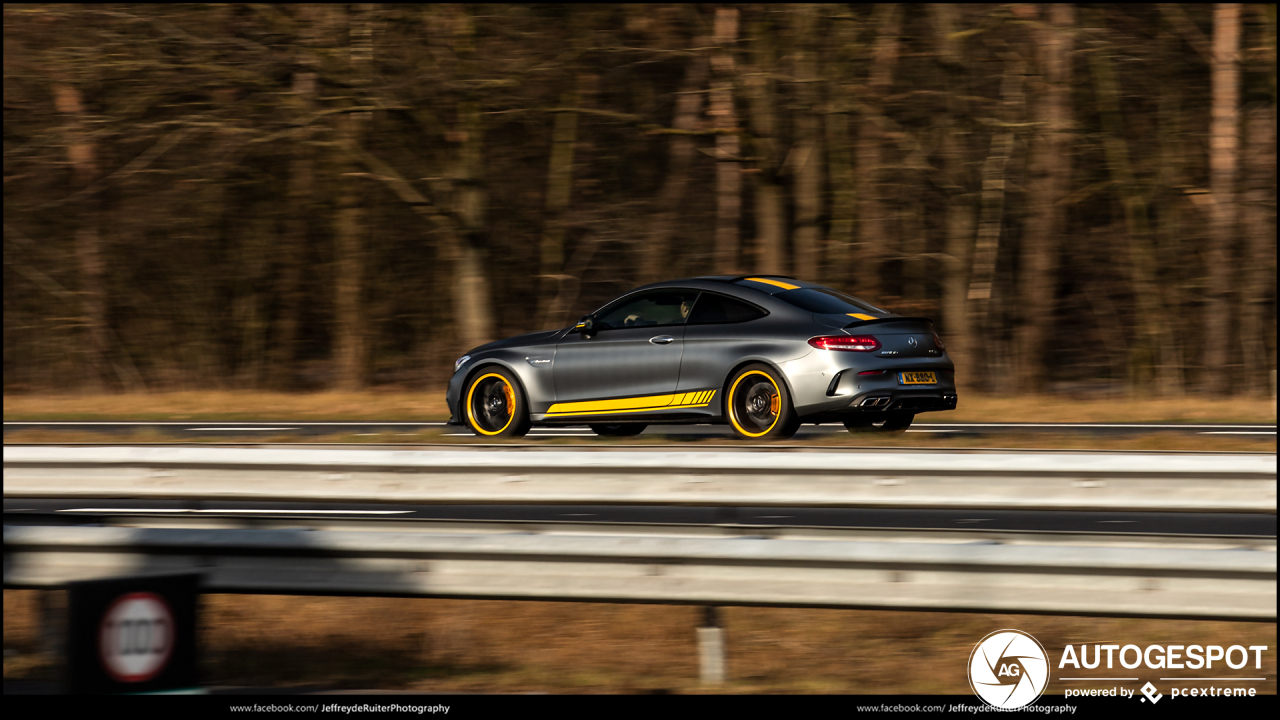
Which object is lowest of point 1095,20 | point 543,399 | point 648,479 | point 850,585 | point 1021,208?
point 850,585

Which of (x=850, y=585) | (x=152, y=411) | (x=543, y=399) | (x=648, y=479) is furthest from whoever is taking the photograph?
(x=152, y=411)

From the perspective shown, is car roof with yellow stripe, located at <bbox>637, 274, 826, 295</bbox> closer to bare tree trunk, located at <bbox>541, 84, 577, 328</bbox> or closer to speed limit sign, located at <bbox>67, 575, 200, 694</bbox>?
speed limit sign, located at <bbox>67, 575, 200, 694</bbox>

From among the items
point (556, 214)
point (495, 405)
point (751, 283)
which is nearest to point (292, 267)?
point (556, 214)

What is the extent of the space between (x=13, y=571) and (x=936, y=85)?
51.1ft

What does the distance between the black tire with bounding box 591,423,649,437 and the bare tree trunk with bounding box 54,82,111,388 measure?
12.9 meters

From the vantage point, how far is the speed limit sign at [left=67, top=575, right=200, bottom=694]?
177 inches

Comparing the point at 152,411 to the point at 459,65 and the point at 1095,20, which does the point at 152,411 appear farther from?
the point at 1095,20

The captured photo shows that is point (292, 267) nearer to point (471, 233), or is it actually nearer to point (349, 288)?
point (349, 288)

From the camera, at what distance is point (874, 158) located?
62.8 feet

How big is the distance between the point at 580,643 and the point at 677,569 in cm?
107

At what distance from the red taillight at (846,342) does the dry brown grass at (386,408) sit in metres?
4.07

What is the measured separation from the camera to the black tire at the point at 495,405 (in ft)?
39.2

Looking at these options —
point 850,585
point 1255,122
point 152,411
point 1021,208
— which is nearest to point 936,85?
point 1021,208

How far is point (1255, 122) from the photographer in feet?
61.8
